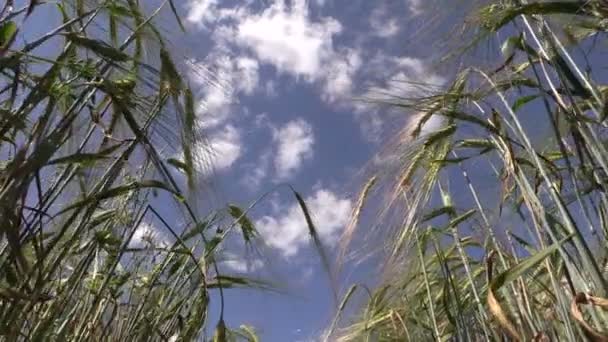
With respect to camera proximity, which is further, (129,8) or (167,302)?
(167,302)

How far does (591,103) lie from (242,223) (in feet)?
3.56

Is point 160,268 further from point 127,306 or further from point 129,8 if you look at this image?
point 129,8

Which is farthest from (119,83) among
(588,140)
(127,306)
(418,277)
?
(418,277)

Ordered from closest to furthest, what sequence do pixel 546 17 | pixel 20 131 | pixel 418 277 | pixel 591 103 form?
pixel 20 131 < pixel 591 103 < pixel 546 17 < pixel 418 277

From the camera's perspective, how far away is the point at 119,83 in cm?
129

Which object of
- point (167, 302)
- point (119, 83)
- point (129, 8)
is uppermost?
point (129, 8)

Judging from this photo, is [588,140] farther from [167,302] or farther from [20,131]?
[167,302]

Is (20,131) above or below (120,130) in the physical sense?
below

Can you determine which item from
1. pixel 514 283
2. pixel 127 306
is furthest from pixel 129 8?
pixel 514 283

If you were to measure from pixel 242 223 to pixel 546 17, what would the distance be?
1038mm

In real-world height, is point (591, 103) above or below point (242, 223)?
below

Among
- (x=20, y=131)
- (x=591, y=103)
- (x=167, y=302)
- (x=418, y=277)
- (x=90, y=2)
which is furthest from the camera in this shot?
(x=418, y=277)

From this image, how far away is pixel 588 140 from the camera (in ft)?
3.86

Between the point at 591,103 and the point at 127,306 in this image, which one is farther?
the point at 127,306
